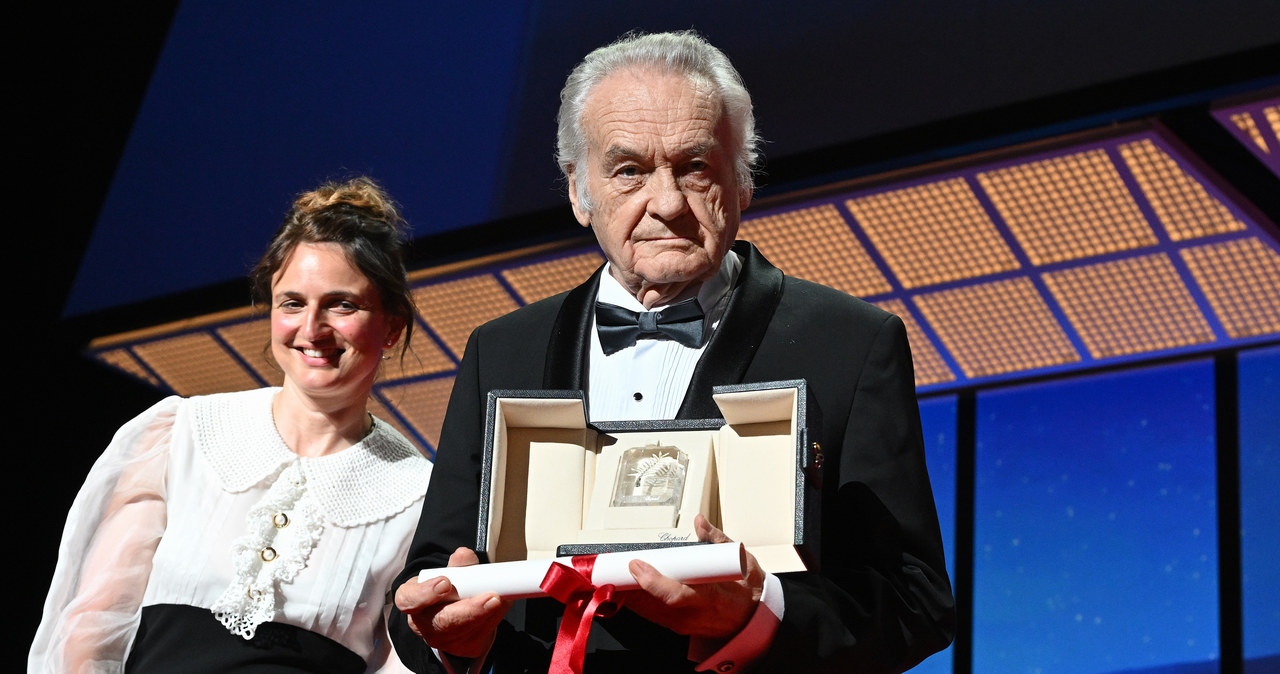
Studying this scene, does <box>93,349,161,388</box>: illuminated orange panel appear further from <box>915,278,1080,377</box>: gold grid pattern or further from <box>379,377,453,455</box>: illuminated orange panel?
<box>915,278,1080,377</box>: gold grid pattern

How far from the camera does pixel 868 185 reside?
322 cm

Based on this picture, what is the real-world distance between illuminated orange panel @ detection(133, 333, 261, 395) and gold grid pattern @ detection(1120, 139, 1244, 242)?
2.73 meters

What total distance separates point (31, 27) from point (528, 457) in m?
3.25

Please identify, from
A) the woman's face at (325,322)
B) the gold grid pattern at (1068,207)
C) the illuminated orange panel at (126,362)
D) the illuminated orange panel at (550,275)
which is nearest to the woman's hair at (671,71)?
the woman's face at (325,322)

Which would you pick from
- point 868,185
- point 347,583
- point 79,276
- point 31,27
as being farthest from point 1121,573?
point 31,27

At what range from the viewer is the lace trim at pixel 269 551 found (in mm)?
2215

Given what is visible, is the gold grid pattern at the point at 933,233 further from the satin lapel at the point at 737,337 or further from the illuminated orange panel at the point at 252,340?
the illuminated orange panel at the point at 252,340

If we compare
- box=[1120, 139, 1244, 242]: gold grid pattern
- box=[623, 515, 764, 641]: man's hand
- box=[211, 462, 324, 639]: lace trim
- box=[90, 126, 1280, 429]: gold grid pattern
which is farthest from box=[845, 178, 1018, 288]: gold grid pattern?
box=[623, 515, 764, 641]: man's hand

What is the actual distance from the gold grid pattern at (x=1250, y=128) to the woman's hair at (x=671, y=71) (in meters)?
1.64

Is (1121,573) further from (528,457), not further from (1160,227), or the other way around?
(528,457)

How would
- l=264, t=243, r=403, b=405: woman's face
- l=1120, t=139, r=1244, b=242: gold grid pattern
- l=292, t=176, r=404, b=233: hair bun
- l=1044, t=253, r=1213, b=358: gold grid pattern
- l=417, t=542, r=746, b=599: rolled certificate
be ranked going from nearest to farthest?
1. l=417, t=542, r=746, b=599: rolled certificate
2. l=264, t=243, r=403, b=405: woman's face
3. l=292, t=176, r=404, b=233: hair bun
4. l=1120, t=139, r=1244, b=242: gold grid pattern
5. l=1044, t=253, r=1213, b=358: gold grid pattern

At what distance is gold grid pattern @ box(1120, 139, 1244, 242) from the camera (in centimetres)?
296

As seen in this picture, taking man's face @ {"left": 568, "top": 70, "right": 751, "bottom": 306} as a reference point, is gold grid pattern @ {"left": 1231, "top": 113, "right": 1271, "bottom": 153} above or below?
above

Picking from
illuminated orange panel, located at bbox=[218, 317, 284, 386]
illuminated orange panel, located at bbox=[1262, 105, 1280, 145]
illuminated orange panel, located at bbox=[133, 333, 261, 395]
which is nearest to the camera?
illuminated orange panel, located at bbox=[1262, 105, 1280, 145]
